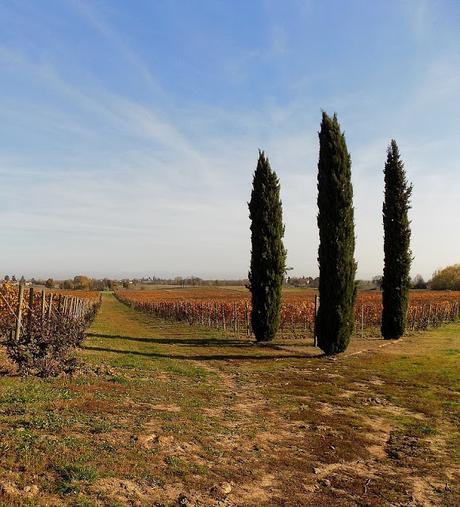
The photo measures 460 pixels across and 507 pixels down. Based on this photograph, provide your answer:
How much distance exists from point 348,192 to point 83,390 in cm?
1253

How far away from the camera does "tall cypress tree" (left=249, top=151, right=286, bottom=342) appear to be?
830 inches

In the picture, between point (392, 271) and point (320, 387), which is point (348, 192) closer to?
point (392, 271)

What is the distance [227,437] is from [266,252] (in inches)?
582

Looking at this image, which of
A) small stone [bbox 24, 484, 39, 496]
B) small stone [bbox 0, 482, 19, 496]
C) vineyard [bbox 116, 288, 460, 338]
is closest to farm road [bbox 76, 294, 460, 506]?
small stone [bbox 24, 484, 39, 496]

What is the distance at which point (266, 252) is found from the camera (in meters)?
21.2

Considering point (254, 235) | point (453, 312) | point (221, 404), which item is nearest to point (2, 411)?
point (221, 404)

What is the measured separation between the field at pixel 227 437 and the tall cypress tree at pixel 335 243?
421 cm

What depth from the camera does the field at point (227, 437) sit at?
15.8ft

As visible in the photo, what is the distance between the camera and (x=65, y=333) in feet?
40.0

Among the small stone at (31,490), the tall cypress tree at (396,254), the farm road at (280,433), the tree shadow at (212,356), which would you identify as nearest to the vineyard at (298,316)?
the tall cypress tree at (396,254)

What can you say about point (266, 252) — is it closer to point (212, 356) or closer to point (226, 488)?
point (212, 356)

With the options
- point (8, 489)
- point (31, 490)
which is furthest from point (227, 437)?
point (8, 489)

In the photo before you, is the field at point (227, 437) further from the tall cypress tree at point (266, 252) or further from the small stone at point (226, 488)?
the tall cypress tree at point (266, 252)

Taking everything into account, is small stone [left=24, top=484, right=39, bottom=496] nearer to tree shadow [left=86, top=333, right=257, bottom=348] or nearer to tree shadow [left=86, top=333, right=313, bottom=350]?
tree shadow [left=86, top=333, right=313, bottom=350]
